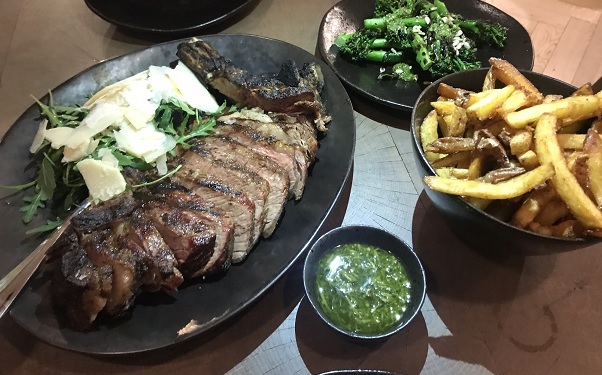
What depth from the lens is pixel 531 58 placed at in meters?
3.32

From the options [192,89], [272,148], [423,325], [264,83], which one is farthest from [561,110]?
[192,89]

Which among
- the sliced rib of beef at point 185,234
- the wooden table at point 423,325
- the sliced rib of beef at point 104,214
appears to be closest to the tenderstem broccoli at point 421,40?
the wooden table at point 423,325

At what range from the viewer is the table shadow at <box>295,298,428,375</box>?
2.12m

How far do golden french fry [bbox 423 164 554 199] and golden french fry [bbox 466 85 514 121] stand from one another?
377 millimetres

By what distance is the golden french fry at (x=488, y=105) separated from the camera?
7.08 feet

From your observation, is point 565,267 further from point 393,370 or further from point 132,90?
point 132,90

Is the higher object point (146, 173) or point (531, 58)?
point (531, 58)

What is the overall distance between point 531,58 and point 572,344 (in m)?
2.03

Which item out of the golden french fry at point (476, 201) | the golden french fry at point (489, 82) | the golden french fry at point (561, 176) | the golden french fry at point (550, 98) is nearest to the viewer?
the golden french fry at point (561, 176)

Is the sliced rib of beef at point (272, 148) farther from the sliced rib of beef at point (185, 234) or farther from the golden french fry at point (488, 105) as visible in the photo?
the golden french fry at point (488, 105)

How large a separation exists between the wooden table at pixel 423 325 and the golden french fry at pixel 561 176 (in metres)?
0.67

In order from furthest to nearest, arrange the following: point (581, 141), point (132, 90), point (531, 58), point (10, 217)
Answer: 1. point (531, 58)
2. point (132, 90)
3. point (10, 217)
4. point (581, 141)

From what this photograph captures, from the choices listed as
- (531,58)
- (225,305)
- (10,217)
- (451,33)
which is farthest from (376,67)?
(10,217)

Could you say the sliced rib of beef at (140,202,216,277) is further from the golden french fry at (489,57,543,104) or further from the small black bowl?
the golden french fry at (489,57,543,104)
